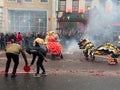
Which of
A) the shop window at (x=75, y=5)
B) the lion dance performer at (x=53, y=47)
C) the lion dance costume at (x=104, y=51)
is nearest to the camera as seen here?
the lion dance costume at (x=104, y=51)

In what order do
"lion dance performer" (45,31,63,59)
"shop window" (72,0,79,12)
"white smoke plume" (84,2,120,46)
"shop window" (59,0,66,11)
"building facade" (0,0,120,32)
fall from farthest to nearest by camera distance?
"shop window" (59,0,66,11)
"shop window" (72,0,79,12)
"building facade" (0,0,120,32)
"white smoke plume" (84,2,120,46)
"lion dance performer" (45,31,63,59)

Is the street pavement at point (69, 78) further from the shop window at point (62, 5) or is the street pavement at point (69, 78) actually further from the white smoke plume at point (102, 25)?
the shop window at point (62, 5)

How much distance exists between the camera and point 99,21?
25031 mm

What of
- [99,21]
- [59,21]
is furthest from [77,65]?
[59,21]

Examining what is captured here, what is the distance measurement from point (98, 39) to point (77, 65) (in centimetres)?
1038

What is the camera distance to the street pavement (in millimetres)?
10883

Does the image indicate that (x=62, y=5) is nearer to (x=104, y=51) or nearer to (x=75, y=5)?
(x=75, y=5)

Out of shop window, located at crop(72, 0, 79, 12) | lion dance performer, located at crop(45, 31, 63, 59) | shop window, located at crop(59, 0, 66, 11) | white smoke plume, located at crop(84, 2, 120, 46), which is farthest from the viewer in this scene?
shop window, located at crop(59, 0, 66, 11)

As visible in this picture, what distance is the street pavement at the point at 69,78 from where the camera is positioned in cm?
1088

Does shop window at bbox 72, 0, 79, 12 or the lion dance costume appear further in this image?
shop window at bbox 72, 0, 79, 12

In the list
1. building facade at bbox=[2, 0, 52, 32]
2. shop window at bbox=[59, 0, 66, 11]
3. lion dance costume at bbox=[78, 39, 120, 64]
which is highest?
shop window at bbox=[59, 0, 66, 11]

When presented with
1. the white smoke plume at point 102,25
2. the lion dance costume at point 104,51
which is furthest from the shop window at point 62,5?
the lion dance costume at point 104,51

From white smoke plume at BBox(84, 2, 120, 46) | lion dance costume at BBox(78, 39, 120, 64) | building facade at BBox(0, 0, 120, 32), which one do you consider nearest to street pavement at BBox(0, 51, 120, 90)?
lion dance costume at BBox(78, 39, 120, 64)

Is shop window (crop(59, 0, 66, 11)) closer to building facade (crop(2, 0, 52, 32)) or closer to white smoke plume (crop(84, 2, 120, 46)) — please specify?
building facade (crop(2, 0, 52, 32))
